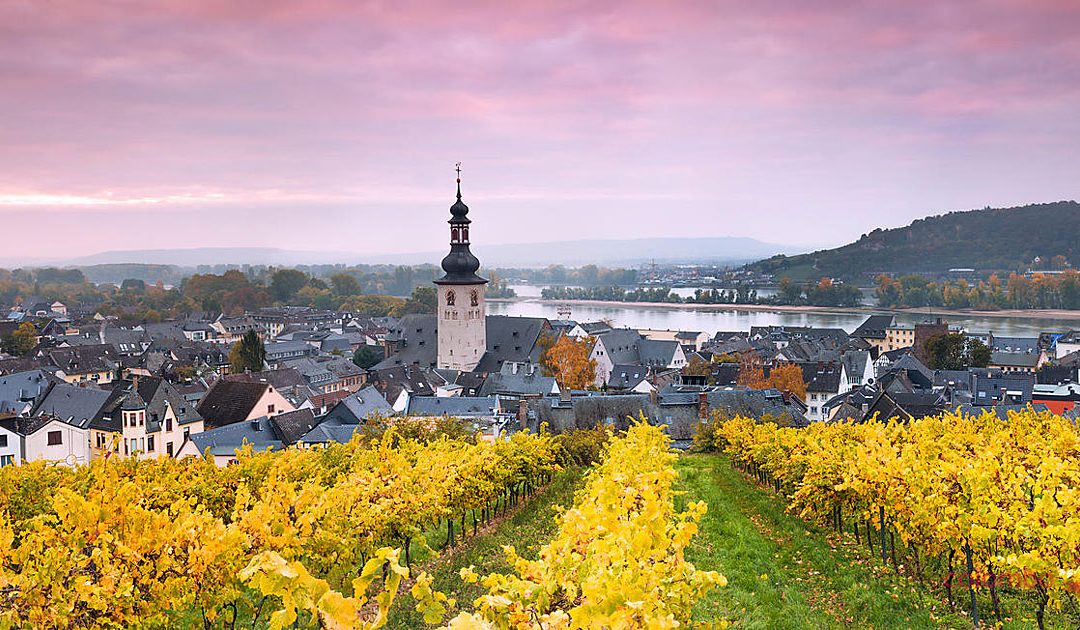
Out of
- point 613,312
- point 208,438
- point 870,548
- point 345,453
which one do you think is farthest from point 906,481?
point 613,312

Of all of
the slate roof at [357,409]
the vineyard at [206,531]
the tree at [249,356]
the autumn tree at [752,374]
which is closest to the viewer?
the vineyard at [206,531]

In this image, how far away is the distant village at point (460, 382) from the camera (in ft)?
126

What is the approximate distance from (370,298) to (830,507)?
475 feet

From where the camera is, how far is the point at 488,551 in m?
17.7

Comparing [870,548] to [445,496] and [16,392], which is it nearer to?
[445,496]

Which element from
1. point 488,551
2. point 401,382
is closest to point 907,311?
point 401,382

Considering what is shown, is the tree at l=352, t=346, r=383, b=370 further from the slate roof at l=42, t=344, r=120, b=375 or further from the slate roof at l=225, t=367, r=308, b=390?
the slate roof at l=42, t=344, r=120, b=375

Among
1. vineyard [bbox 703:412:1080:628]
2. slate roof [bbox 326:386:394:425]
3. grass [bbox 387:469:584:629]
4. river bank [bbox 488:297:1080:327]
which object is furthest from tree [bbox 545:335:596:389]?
river bank [bbox 488:297:1080:327]

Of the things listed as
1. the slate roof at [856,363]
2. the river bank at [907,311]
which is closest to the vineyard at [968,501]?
the slate roof at [856,363]

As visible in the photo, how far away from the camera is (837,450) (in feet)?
55.7

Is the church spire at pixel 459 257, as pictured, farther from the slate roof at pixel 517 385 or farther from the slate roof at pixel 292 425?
the slate roof at pixel 292 425

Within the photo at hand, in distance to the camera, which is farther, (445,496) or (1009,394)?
(1009,394)

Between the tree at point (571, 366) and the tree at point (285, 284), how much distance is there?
12478cm

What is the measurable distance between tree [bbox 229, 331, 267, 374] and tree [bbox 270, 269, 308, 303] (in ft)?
330
